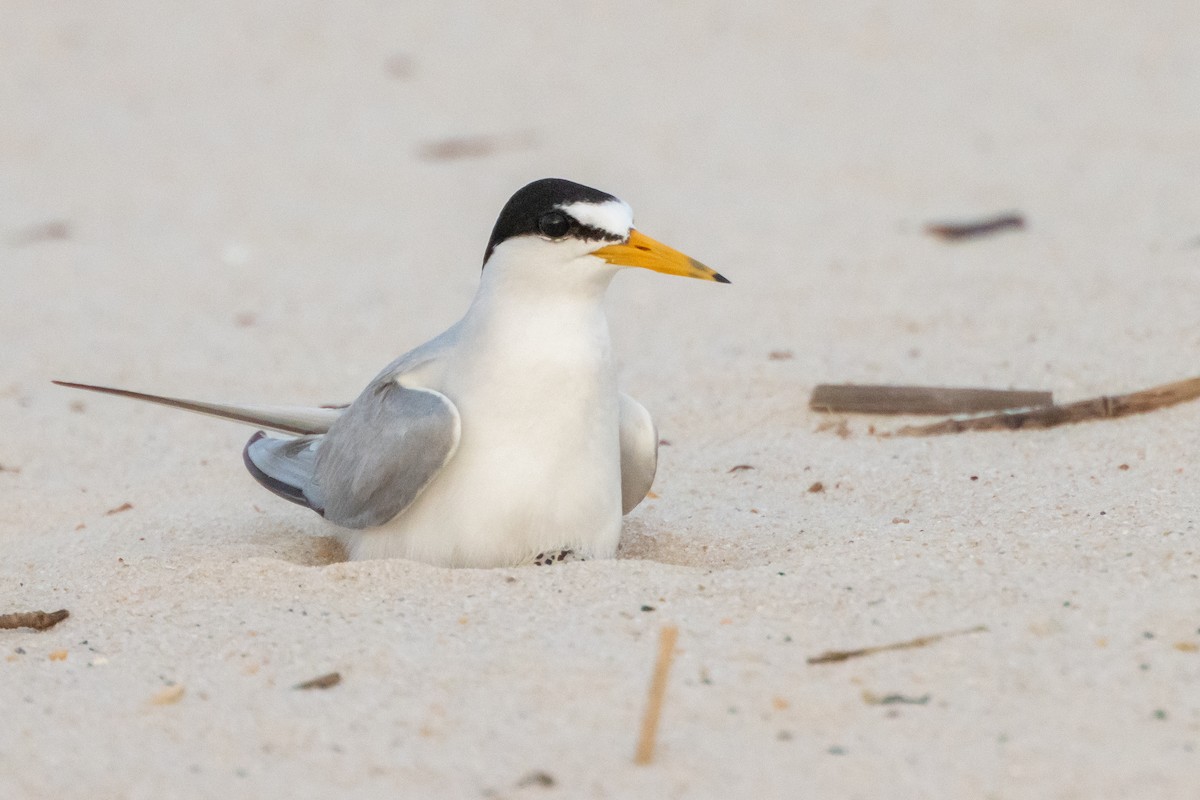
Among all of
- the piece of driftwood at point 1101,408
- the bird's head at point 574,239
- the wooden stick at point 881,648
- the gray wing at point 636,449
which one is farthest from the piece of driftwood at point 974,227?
the wooden stick at point 881,648

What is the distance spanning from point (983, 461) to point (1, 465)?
330cm

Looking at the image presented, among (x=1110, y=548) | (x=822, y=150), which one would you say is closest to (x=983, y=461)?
(x=1110, y=548)

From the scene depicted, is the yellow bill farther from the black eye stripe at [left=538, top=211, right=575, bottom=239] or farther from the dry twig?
the dry twig

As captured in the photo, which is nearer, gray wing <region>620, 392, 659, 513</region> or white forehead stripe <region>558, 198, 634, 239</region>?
white forehead stripe <region>558, 198, 634, 239</region>

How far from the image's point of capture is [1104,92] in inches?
404

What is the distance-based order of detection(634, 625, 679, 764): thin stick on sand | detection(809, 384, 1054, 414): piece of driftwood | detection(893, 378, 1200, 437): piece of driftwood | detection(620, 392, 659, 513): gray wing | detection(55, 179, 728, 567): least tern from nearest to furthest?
detection(634, 625, 679, 764): thin stick on sand
detection(55, 179, 728, 567): least tern
detection(620, 392, 659, 513): gray wing
detection(893, 378, 1200, 437): piece of driftwood
detection(809, 384, 1054, 414): piece of driftwood

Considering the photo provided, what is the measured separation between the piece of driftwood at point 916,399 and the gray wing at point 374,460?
180 cm

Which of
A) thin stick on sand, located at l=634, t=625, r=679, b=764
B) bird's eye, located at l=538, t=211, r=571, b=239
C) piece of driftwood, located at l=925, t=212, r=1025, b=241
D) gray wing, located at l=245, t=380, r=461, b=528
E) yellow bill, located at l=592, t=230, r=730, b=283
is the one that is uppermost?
piece of driftwood, located at l=925, t=212, r=1025, b=241

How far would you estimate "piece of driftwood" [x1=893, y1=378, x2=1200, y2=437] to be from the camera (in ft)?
16.0

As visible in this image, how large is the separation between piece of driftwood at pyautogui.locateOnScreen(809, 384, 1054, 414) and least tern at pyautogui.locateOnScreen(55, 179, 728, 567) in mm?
1532

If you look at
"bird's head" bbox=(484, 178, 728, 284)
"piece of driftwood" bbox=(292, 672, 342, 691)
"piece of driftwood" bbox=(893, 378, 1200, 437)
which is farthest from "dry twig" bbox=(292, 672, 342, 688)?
"piece of driftwood" bbox=(893, 378, 1200, 437)

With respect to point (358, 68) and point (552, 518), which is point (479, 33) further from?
point (552, 518)

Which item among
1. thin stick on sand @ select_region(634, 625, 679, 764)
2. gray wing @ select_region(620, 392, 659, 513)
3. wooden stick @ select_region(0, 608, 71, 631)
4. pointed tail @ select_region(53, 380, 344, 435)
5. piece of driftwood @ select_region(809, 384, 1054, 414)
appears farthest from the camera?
piece of driftwood @ select_region(809, 384, 1054, 414)

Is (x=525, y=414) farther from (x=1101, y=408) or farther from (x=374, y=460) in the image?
(x=1101, y=408)
